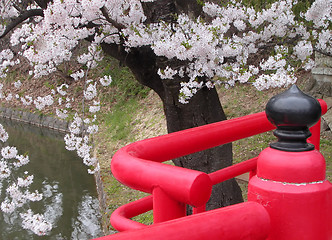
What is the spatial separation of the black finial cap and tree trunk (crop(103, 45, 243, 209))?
117 inches

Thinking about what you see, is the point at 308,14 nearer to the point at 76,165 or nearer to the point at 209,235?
the point at 209,235

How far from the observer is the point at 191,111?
13.0 feet

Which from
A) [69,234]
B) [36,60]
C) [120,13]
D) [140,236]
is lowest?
[69,234]

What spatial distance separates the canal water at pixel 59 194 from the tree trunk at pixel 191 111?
10.0 ft

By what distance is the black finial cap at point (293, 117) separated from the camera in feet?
2.63

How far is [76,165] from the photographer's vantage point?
416 inches

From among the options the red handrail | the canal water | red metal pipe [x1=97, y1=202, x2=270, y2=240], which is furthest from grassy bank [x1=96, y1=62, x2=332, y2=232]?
red metal pipe [x1=97, y1=202, x2=270, y2=240]

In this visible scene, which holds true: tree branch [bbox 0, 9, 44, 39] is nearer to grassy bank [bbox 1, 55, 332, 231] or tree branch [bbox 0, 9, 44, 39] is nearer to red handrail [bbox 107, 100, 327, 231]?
grassy bank [bbox 1, 55, 332, 231]

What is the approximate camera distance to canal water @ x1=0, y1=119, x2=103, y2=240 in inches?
272

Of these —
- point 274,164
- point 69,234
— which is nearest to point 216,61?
point 274,164

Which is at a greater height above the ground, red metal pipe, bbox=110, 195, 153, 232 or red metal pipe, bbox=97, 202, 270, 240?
red metal pipe, bbox=97, 202, 270, 240

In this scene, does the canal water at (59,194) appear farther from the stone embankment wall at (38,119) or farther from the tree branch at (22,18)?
the tree branch at (22,18)

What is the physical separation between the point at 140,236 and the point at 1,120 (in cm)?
1791

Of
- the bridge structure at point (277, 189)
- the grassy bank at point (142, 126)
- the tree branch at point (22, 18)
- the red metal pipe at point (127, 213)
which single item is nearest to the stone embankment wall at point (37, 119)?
the grassy bank at point (142, 126)
